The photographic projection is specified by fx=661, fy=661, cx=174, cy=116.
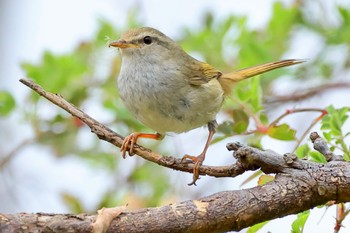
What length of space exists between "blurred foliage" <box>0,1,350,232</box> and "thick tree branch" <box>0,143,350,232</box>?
1288 mm

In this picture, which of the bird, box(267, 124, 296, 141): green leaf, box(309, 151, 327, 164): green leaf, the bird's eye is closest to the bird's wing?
the bird

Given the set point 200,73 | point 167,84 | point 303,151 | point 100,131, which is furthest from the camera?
point 200,73

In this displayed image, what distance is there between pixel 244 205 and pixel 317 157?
456mm

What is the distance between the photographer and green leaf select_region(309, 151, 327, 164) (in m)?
2.24

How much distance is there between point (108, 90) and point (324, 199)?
2.59 meters

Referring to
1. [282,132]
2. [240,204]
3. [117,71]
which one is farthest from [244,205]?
[117,71]

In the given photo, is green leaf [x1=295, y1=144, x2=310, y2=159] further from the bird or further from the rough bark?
the bird

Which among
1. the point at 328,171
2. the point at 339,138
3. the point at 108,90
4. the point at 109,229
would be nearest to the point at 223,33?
the point at 108,90

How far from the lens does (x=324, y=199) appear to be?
2.03 metres

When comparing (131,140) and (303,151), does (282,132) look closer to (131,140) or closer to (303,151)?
(303,151)

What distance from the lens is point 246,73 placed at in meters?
3.88

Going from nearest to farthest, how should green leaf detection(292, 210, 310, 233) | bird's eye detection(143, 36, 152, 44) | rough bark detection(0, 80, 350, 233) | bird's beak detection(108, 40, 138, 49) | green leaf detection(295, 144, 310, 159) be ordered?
rough bark detection(0, 80, 350, 233), green leaf detection(292, 210, 310, 233), green leaf detection(295, 144, 310, 159), bird's beak detection(108, 40, 138, 49), bird's eye detection(143, 36, 152, 44)

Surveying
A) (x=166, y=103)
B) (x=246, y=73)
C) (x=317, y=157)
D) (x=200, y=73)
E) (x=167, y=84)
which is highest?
(x=246, y=73)

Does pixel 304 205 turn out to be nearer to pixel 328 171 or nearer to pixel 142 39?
pixel 328 171
